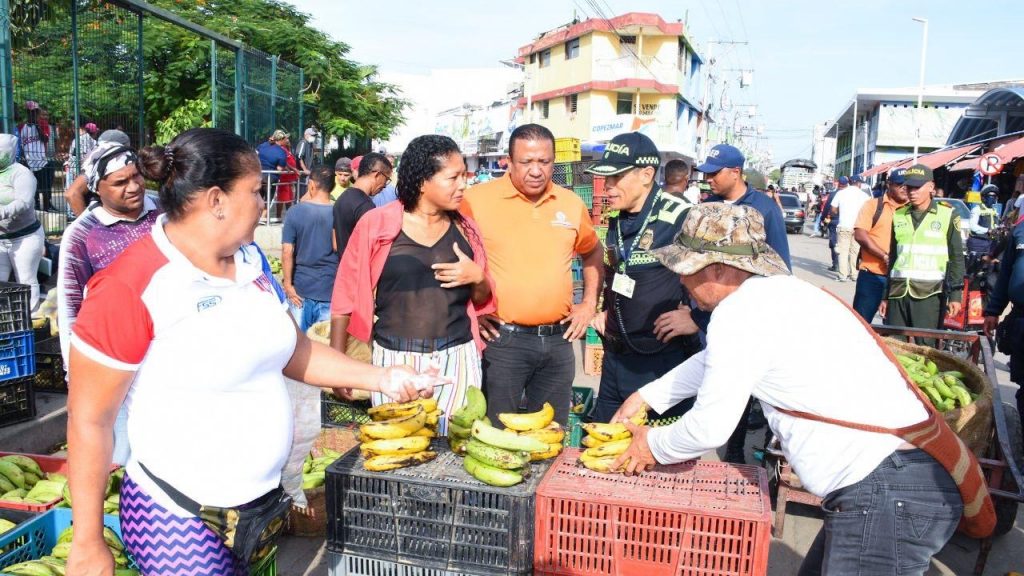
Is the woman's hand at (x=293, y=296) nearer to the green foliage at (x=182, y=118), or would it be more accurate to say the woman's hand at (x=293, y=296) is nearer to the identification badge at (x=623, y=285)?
the identification badge at (x=623, y=285)

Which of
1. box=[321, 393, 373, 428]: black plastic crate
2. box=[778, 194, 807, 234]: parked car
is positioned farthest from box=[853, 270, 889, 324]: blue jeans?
box=[778, 194, 807, 234]: parked car

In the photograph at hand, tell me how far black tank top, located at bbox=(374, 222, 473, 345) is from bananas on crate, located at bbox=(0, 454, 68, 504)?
191 cm

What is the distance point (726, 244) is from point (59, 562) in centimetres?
288

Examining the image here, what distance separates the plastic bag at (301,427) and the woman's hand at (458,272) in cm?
85

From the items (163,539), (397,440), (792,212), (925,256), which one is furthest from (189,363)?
(792,212)

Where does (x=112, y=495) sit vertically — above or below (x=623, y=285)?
below

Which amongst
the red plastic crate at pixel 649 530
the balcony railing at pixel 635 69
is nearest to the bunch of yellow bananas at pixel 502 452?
the red plastic crate at pixel 649 530

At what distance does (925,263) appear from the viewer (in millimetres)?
6113

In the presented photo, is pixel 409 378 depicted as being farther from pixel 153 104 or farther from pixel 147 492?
pixel 153 104

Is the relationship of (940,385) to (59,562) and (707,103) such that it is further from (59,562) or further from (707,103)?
(707,103)

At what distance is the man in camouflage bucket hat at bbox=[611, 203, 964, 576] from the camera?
2281mm

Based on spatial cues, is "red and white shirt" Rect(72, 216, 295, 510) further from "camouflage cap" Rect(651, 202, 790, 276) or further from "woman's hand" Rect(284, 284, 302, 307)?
"woman's hand" Rect(284, 284, 302, 307)

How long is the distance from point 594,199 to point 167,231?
824 cm

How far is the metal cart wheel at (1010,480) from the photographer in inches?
164
